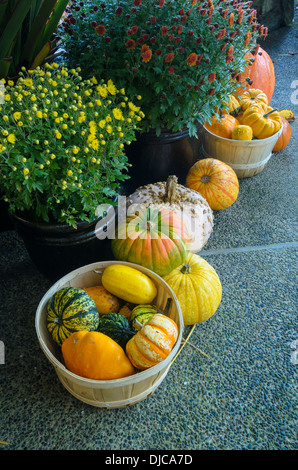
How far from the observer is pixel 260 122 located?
109 inches

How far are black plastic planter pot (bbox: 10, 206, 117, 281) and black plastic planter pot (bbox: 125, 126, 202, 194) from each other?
707mm

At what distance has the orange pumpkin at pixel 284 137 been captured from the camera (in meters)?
3.20

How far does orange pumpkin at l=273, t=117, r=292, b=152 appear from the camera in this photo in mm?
3199

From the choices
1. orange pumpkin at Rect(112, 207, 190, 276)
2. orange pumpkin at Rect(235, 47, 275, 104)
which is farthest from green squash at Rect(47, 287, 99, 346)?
orange pumpkin at Rect(235, 47, 275, 104)

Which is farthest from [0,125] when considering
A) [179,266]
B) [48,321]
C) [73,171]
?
[179,266]

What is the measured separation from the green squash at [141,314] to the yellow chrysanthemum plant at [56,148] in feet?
1.63

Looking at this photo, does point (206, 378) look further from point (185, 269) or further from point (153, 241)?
point (153, 241)

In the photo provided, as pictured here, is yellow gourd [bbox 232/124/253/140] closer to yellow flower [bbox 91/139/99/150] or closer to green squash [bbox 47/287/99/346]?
yellow flower [bbox 91/139/99/150]

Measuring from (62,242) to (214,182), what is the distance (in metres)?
1.23

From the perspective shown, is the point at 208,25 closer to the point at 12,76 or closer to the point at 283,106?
the point at 12,76

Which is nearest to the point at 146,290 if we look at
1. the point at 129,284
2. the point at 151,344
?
the point at 129,284

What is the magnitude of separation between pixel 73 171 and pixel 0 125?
348 mm

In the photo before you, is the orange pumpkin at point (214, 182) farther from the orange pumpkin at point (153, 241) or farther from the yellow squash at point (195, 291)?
the yellow squash at point (195, 291)

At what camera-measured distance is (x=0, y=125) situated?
4.85ft
